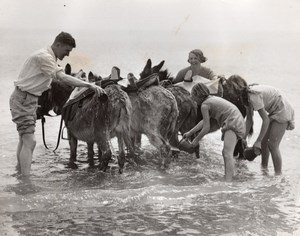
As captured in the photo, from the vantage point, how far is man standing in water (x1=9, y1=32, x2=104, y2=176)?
723 centimetres

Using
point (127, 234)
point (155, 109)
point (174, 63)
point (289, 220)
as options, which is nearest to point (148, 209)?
point (127, 234)

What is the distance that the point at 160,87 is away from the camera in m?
9.12

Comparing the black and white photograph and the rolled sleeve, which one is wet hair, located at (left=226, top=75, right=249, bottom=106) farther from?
the rolled sleeve

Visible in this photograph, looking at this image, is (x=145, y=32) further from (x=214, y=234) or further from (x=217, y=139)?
(x=214, y=234)

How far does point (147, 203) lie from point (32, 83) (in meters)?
2.42

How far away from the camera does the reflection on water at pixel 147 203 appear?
5.94m

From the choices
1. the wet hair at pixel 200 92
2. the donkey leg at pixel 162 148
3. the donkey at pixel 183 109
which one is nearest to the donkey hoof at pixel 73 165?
the donkey leg at pixel 162 148

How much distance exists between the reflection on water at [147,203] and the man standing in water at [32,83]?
2.49 feet

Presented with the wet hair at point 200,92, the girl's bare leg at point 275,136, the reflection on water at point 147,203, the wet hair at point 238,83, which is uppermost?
the wet hair at point 238,83

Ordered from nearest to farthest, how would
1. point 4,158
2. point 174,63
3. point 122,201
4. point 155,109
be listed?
point 122,201 → point 155,109 → point 4,158 → point 174,63

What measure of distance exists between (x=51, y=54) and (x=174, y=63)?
11.2 meters

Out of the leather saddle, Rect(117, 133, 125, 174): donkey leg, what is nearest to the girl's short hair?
the leather saddle

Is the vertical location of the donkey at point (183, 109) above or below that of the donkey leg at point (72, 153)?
above

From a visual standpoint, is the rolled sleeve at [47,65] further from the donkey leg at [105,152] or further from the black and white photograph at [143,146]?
the donkey leg at [105,152]
